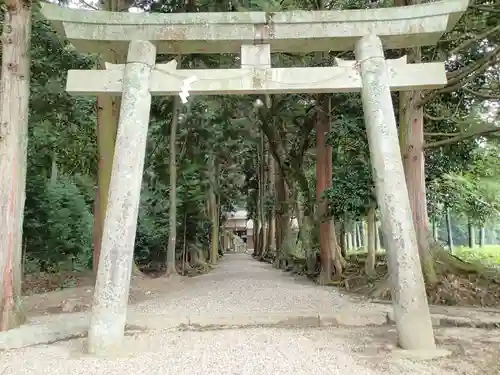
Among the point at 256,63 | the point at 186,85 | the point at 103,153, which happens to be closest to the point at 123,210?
the point at 186,85

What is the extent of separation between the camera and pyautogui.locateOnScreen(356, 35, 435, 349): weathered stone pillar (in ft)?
15.4

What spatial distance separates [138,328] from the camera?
590 cm

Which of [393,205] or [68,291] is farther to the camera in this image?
[68,291]

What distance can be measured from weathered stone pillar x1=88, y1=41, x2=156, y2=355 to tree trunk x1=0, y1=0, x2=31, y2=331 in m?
1.50

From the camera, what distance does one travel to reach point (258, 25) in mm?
5438

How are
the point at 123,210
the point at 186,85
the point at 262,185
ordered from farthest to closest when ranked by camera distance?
the point at 262,185
the point at 186,85
the point at 123,210

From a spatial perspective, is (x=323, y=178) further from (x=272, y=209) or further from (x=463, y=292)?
(x=272, y=209)

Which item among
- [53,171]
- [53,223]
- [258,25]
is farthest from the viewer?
[53,171]

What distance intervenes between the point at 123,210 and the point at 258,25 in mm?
2845

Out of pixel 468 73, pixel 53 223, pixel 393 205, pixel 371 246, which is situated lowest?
pixel 371 246

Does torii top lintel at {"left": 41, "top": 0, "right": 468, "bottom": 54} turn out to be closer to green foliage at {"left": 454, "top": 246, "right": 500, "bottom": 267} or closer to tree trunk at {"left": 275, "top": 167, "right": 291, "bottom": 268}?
green foliage at {"left": 454, "top": 246, "right": 500, "bottom": 267}

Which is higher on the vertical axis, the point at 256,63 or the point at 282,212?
the point at 256,63

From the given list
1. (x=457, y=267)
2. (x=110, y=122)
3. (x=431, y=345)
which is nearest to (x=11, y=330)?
(x=431, y=345)

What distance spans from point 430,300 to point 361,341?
10.2ft
